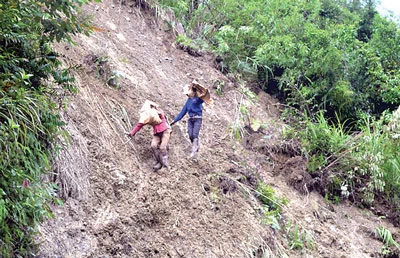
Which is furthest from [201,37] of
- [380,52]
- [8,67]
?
[8,67]

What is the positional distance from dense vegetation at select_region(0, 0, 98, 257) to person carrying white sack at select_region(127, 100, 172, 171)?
1.78 metres

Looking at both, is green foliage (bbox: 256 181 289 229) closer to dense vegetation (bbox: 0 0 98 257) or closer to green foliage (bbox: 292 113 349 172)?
green foliage (bbox: 292 113 349 172)

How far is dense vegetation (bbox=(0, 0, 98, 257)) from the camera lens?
4.01m

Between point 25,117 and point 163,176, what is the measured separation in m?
2.83

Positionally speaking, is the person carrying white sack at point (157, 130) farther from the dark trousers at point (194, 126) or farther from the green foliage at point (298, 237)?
the green foliage at point (298, 237)

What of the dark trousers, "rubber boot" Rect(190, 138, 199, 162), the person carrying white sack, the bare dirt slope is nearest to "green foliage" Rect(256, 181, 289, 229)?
the bare dirt slope

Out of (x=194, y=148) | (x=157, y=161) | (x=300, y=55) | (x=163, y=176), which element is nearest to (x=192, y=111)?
(x=194, y=148)

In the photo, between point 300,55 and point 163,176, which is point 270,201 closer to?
point 163,176

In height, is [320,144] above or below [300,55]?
below

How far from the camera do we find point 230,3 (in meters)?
12.5

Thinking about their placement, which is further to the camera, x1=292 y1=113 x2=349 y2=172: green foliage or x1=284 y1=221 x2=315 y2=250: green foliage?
x1=292 y1=113 x2=349 y2=172: green foliage

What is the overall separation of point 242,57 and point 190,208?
5639 mm

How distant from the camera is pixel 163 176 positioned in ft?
22.5

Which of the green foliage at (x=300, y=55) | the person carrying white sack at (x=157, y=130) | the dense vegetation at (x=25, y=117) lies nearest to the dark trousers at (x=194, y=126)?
the person carrying white sack at (x=157, y=130)
